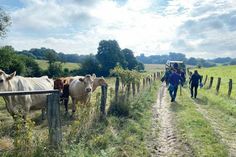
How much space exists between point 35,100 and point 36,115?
2364 mm

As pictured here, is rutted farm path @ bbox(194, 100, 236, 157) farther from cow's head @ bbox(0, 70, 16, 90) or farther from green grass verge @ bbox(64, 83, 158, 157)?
cow's head @ bbox(0, 70, 16, 90)

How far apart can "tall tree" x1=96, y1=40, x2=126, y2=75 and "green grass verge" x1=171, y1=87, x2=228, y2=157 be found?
68.5 metres

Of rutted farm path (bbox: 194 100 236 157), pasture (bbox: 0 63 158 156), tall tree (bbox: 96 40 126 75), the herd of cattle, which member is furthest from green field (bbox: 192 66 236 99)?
tall tree (bbox: 96 40 126 75)

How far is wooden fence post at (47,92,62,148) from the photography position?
7.25 meters

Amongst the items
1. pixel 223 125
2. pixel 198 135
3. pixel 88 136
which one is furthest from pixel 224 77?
pixel 88 136

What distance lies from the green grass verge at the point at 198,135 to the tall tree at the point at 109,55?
68.5m

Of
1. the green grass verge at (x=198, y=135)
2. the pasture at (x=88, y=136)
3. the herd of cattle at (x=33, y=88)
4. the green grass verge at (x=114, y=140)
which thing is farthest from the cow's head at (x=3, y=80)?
the green grass verge at (x=198, y=135)

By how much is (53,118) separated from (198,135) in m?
5.64

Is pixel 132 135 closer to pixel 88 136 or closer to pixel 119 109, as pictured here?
pixel 88 136

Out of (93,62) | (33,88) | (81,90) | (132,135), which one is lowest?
(132,135)

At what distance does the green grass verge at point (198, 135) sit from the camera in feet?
30.5

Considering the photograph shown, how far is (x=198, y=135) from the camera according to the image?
11.0m

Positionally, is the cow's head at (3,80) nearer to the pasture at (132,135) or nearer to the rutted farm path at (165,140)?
the pasture at (132,135)

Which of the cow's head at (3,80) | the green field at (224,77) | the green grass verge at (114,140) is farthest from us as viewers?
the green field at (224,77)
